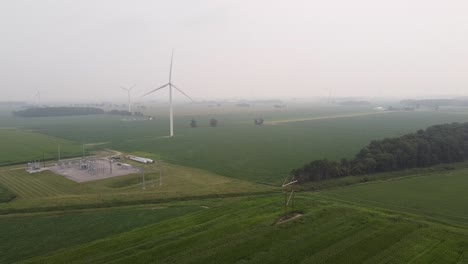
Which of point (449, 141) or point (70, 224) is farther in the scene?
point (449, 141)

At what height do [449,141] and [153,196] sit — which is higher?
[449,141]

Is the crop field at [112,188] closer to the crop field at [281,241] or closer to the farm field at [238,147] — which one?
the farm field at [238,147]

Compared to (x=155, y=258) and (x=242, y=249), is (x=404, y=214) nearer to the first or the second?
(x=242, y=249)

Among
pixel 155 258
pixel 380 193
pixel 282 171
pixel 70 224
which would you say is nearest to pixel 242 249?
pixel 155 258

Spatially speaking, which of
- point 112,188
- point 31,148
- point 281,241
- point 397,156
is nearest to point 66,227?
point 112,188

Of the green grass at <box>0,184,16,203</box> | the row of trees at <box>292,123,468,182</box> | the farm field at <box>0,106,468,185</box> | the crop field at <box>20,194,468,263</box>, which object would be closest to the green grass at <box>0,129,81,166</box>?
the farm field at <box>0,106,468,185</box>

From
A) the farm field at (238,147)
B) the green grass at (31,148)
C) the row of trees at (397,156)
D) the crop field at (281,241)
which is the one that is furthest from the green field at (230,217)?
the green grass at (31,148)

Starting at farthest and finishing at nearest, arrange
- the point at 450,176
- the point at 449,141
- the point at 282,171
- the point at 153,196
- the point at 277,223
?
the point at 449,141 < the point at 282,171 < the point at 450,176 < the point at 153,196 < the point at 277,223
